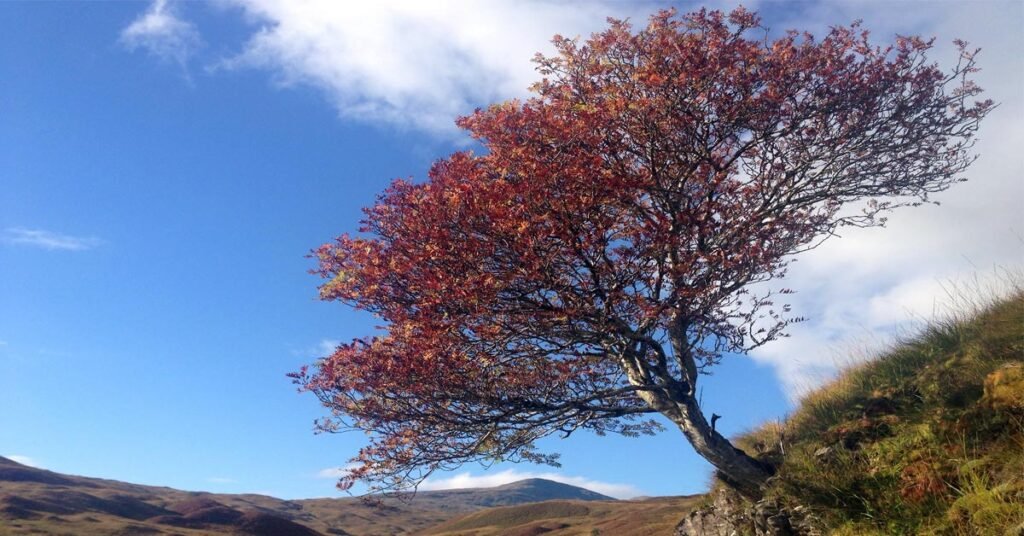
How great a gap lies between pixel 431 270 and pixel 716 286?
4942 mm

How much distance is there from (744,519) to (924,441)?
333 centimetres

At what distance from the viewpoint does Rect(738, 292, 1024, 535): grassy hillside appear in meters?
8.27

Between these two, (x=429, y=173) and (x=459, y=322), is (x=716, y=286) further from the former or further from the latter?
(x=429, y=173)

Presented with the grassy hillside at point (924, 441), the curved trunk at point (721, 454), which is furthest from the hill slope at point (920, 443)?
the curved trunk at point (721, 454)

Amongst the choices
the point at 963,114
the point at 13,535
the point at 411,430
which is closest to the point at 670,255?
the point at 411,430

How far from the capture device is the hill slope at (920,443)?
327 inches

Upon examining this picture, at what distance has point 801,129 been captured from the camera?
514 inches

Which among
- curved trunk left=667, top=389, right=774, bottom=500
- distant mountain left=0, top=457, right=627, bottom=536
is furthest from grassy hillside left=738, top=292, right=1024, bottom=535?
distant mountain left=0, top=457, right=627, bottom=536

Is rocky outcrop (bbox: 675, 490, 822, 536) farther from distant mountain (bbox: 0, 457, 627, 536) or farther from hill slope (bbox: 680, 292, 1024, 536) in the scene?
distant mountain (bbox: 0, 457, 627, 536)

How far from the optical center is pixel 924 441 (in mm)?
9938

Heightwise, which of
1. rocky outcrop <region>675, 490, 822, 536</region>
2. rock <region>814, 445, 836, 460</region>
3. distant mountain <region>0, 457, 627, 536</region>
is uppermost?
distant mountain <region>0, 457, 627, 536</region>

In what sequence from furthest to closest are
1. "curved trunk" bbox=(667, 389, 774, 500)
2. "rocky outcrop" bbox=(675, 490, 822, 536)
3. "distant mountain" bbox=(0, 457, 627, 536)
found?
"distant mountain" bbox=(0, 457, 627, 536) → "curved trunk" bbox=(667, 389, 774, 500) → "rocky outcrop" bbox=(675, 490, 822, 536)

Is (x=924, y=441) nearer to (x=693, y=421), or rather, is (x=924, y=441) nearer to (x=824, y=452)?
(x=824, y=452)

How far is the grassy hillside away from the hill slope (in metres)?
0.02
